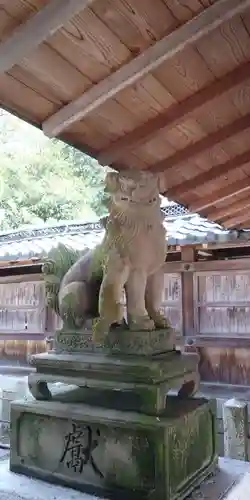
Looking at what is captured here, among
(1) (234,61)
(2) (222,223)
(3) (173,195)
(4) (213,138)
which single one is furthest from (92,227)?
(1) (234,61)

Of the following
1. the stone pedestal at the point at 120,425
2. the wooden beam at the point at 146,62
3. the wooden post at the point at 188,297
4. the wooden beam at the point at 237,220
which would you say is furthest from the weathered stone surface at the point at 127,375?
the wooden post at the point at 188,297

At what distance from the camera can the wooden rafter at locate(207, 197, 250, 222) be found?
416 centimetres

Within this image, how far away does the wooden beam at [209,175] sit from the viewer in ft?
10.0

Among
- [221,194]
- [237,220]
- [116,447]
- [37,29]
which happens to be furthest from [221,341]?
[37,29]

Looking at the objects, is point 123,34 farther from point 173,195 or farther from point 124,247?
point 173,195

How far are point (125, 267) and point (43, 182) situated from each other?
40.4 ft

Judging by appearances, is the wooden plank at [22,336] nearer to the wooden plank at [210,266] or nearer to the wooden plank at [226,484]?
the wooden plank at [210,266]

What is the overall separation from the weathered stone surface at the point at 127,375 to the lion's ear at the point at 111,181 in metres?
0.98

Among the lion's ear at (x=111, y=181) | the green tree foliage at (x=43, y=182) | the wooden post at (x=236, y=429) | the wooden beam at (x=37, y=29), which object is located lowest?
the wooden post at (x=236, y=429)

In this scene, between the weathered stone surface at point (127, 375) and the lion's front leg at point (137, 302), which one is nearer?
the weathered stone surface at point (127, 375)

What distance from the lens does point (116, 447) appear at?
7.41 feet

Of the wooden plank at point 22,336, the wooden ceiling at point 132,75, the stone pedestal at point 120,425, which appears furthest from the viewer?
the wooden plank at point 22,336

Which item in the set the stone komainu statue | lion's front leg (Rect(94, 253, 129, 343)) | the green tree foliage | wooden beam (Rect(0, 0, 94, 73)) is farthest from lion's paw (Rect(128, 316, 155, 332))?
the green tree foliage

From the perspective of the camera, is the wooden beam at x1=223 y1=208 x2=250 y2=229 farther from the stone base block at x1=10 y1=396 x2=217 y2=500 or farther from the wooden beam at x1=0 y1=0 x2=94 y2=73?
the wooden beam at x1=0 y1=0 x2=94 y2=73
